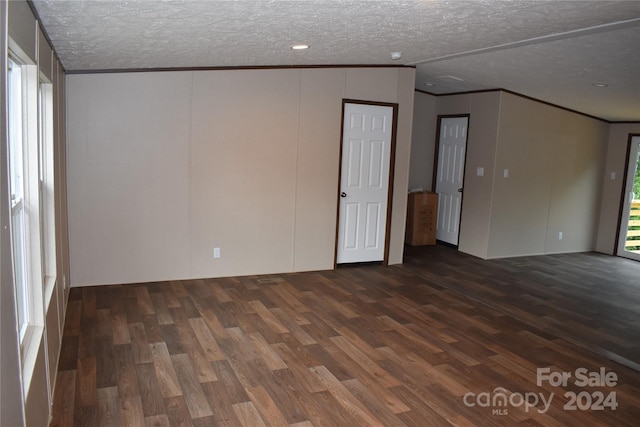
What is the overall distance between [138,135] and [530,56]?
13.0 feet

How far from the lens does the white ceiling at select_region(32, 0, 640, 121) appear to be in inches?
108

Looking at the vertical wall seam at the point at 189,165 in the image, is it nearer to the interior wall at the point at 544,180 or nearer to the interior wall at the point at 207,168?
the interior wall at the point at 207,168

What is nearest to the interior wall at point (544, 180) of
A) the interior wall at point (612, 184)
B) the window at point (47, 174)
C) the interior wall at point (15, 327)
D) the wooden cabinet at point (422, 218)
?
the interior wall at point (612, 184)

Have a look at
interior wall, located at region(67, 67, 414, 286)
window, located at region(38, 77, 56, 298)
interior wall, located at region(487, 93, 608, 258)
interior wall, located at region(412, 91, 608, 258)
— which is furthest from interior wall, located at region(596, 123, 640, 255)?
window, located at region(38, 77, 56, 298)

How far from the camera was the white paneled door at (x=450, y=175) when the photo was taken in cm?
764

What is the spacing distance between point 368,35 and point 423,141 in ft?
14.4

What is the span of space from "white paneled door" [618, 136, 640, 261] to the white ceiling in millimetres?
2310

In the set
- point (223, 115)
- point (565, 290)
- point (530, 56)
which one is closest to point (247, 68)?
point (223, 115)

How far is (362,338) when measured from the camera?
4.09 meters

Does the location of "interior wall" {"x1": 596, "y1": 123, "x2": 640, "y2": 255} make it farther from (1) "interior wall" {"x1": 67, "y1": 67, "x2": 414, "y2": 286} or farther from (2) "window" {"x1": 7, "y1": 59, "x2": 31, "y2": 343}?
(2) "window" {"x1": 7, "y1": 59, "x2": 31, "y2": 343}

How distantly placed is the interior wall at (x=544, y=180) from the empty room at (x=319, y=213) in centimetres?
4

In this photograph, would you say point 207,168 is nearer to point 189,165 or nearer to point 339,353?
point 189,165

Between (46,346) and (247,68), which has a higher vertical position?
(247,68)

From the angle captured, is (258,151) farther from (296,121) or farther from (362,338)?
(362,338)
